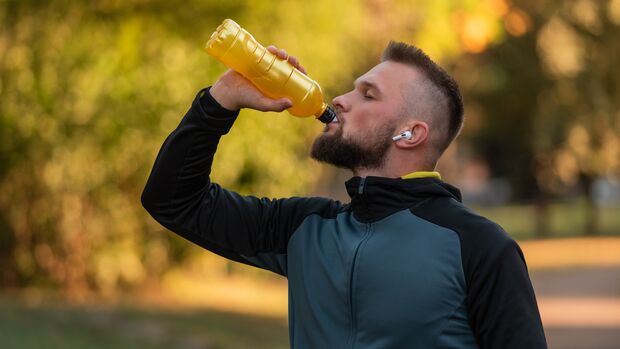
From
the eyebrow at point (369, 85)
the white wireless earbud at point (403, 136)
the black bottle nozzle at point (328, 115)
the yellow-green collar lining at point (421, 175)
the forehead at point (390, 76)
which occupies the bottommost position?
the yellow-green collar lining at point (421, 175)

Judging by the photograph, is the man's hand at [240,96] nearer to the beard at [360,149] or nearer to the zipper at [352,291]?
the beard at [360,149]

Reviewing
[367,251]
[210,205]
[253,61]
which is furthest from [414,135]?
[210,205]

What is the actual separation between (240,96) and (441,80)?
0.55m

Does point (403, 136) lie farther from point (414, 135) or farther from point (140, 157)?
point (140, 157)

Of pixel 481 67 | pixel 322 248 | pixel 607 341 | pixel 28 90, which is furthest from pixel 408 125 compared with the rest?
pixel 481 67

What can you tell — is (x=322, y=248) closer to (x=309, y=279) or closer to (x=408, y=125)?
(x=309, y=279)

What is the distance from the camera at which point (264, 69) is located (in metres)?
3.07

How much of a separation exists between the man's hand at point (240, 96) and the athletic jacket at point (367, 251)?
3 centimetres

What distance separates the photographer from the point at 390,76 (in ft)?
9.88

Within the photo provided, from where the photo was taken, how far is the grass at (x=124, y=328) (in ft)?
33.0

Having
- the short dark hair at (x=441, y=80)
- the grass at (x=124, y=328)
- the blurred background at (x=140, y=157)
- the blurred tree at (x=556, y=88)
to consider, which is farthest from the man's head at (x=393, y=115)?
the blurred tree at (x=556, y=88)

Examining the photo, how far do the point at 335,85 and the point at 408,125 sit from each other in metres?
11.6

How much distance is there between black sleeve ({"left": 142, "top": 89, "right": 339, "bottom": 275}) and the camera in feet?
9.72

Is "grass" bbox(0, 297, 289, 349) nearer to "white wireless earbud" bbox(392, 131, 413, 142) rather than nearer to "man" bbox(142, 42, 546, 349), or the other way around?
"man" bbox(142, 42, 546, 349)
